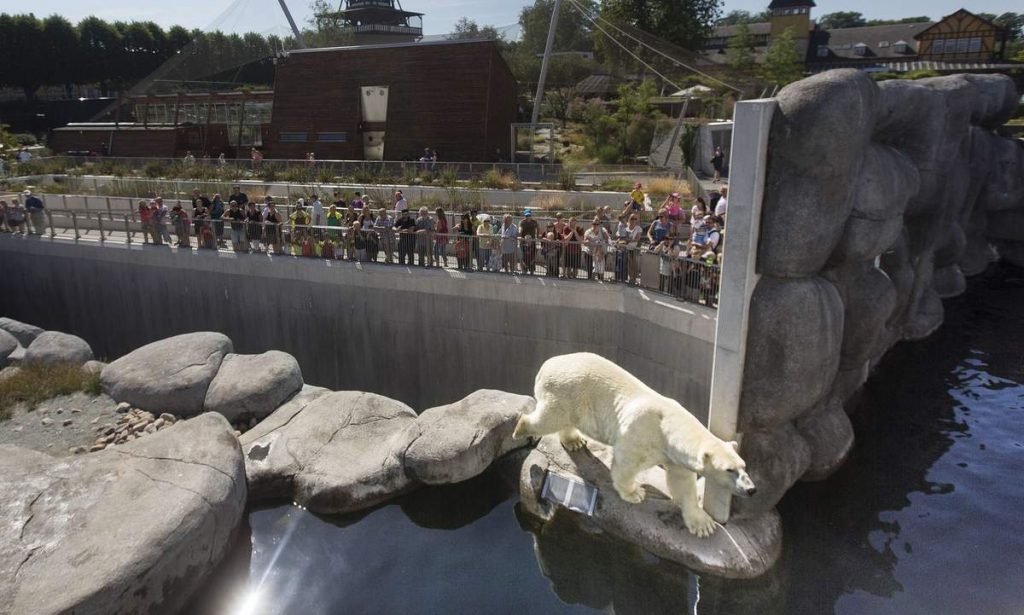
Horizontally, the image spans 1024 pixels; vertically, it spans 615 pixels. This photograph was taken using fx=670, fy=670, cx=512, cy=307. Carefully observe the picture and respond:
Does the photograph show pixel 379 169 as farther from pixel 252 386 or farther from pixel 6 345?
pixel 252 386

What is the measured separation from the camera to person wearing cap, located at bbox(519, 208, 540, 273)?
13.2m

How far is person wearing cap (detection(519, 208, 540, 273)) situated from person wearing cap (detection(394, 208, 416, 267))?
7.77 feet

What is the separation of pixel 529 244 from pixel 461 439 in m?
4.67

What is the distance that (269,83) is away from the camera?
65250mm

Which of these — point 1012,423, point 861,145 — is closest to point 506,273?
point 861,145

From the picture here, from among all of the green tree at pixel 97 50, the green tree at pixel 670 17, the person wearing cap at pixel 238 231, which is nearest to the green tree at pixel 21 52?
the green tree at pixel 97 50

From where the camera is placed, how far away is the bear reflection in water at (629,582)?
7.90 metres

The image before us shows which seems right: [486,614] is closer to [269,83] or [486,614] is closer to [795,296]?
[795,296]

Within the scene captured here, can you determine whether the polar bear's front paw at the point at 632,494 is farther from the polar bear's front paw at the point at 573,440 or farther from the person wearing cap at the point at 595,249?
the person wearing cap at the point at 595,249

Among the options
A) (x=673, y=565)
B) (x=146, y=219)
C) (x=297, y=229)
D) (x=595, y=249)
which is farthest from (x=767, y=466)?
(x=146, y=219)

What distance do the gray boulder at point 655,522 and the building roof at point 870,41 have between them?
71.7 meters

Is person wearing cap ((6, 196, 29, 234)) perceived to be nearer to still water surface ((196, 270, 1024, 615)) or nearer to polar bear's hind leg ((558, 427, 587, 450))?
still water surface ((196, 270, 1024, 615))

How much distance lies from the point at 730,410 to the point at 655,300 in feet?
11.4

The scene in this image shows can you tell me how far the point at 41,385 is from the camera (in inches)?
483
